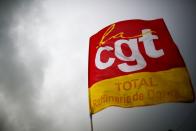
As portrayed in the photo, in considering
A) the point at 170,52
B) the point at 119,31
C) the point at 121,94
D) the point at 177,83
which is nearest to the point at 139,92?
the point at 121,94

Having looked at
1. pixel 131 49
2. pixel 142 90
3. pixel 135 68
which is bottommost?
pixel 142 90

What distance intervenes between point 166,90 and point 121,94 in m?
1.52

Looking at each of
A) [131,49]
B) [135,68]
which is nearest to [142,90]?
[135,68]

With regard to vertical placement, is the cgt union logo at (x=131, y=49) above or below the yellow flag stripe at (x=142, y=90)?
above

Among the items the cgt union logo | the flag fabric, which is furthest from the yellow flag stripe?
the cgt union logo

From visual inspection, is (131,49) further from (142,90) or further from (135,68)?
(142,90)

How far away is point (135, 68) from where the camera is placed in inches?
345

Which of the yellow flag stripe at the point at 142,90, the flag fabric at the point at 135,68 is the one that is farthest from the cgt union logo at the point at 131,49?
the yellow flag stripe at the point at 142,90

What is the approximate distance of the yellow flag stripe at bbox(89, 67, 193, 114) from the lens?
8.14 meters

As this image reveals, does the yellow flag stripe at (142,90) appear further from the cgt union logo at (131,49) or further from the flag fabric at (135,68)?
the cgt union logo at (131,49)

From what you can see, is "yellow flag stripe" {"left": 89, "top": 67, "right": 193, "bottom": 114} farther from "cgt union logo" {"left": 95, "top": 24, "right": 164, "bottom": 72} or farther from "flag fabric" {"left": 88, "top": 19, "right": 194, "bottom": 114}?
"cgt union logo" {"left": 95, "top": 24, "right": 164, "bottom": 72}

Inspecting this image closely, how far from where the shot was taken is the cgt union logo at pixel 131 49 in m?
8.81

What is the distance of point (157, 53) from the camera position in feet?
29.2

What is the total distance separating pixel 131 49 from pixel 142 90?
5.57ft
